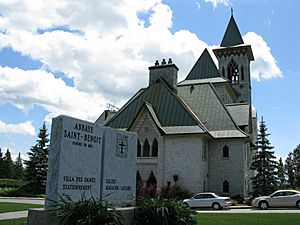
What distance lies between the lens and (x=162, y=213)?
9.52 meters

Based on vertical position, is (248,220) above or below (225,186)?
below

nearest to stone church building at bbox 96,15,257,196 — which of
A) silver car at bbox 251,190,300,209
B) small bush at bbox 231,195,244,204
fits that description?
→ small bush at bbox 231,195,244,204

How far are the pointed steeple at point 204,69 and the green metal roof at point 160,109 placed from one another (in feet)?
57.0

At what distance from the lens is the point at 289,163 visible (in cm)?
8044

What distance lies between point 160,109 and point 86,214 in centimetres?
2988

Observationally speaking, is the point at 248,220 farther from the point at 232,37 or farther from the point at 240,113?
the point at 232,37

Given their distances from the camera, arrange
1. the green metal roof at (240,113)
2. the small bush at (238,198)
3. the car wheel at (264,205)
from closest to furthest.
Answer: the car wheel at (264,205)
the small bush at (238,198)
the green metal roof at (240,113)

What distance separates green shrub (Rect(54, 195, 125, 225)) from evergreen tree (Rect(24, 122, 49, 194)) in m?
38.5

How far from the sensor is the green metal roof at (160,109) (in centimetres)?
3650

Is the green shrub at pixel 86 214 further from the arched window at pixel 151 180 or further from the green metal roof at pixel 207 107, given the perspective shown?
the green metal roof at pixel 207 107

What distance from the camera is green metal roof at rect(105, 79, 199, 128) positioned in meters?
36.5

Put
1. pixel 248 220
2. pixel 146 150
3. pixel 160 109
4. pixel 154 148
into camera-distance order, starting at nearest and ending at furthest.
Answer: pixel 248 220 → pixel 154 148 → pixel 146 150 → pixel 160 109

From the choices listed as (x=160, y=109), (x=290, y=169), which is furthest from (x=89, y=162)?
(x=290, y=169)

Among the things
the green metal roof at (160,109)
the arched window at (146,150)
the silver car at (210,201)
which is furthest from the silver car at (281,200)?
the arched window at (146,150)
